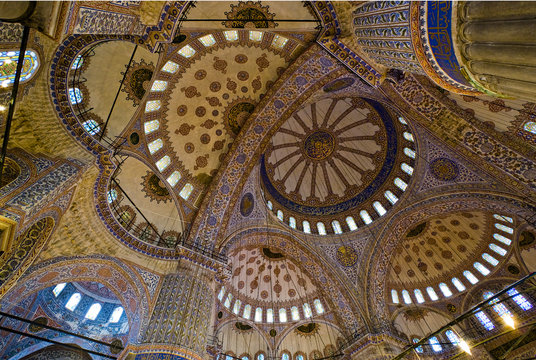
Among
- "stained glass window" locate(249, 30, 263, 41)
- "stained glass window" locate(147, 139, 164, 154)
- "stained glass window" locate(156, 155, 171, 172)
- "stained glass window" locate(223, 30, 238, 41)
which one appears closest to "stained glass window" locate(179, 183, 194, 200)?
"stained glass window" locate(156, 155, 171, 172)

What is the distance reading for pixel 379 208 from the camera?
1209 cm

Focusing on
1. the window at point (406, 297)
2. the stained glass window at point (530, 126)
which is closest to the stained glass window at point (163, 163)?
the stained glass window at point (530, 126)

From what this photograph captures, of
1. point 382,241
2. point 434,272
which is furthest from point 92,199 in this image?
point 434,272

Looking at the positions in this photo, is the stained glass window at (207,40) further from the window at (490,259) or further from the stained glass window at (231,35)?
the window at (490,259)

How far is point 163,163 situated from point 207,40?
4518 mm

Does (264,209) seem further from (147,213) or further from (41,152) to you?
(41,152)

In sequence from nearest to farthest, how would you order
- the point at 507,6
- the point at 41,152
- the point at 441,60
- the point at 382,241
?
the point at 507,6 → the point at 441,60 → the point at 41,152 → the point at 382,241

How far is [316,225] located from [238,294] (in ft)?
17.8

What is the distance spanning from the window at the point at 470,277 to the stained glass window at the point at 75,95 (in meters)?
17.1

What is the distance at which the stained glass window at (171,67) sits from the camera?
8273 mm

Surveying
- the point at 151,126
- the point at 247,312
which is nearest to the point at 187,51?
the point at 151,126

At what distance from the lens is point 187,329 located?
6.42 m

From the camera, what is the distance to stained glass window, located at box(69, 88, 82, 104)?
6816 millimetres

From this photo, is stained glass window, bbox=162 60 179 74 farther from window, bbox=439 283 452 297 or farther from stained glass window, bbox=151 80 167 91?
window, bbox=439 283 452 297
